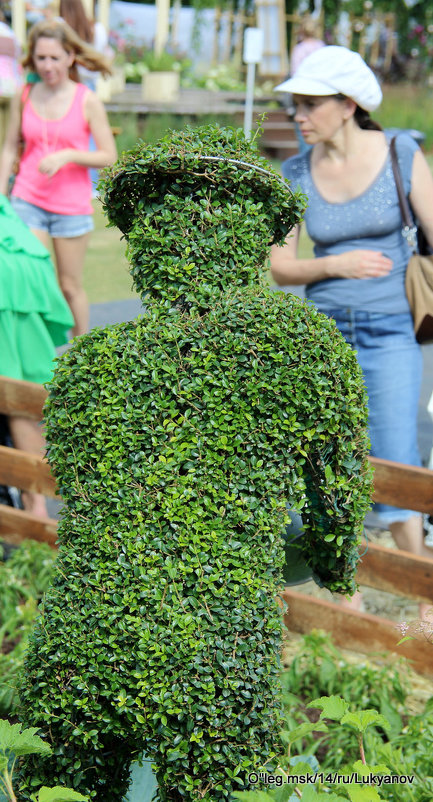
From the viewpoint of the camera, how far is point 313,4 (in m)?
29.4

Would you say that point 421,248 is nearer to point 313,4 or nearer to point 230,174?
point 230,174

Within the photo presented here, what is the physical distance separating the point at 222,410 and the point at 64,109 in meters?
4.05

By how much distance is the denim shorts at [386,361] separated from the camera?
3459mm

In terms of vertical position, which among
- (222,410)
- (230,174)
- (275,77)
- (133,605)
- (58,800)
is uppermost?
(230,174)

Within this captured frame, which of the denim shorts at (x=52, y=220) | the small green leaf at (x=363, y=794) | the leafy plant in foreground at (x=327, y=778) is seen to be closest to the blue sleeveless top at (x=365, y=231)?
the leafy plant in foreground at (x=327, y=778)

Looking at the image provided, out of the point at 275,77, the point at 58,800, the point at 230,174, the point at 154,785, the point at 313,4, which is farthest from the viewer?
the point at 313,4

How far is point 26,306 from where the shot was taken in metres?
3.81

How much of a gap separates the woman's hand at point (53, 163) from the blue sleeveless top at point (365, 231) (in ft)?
6.69

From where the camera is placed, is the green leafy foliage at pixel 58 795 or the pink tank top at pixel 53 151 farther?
the pink tank top at pixel 53 151

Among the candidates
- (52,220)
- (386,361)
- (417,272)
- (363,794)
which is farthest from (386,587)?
(52,220)

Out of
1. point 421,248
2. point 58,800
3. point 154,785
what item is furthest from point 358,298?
point 58,800

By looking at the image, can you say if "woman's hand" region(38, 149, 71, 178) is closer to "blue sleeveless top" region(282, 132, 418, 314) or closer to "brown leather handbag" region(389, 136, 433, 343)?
"blue sleeveless top" region(282, 132, 418, 314)

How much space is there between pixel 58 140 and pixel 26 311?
1.97 metres

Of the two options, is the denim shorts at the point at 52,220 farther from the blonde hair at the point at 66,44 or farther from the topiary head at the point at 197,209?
the topiary head at the point at 197,209
